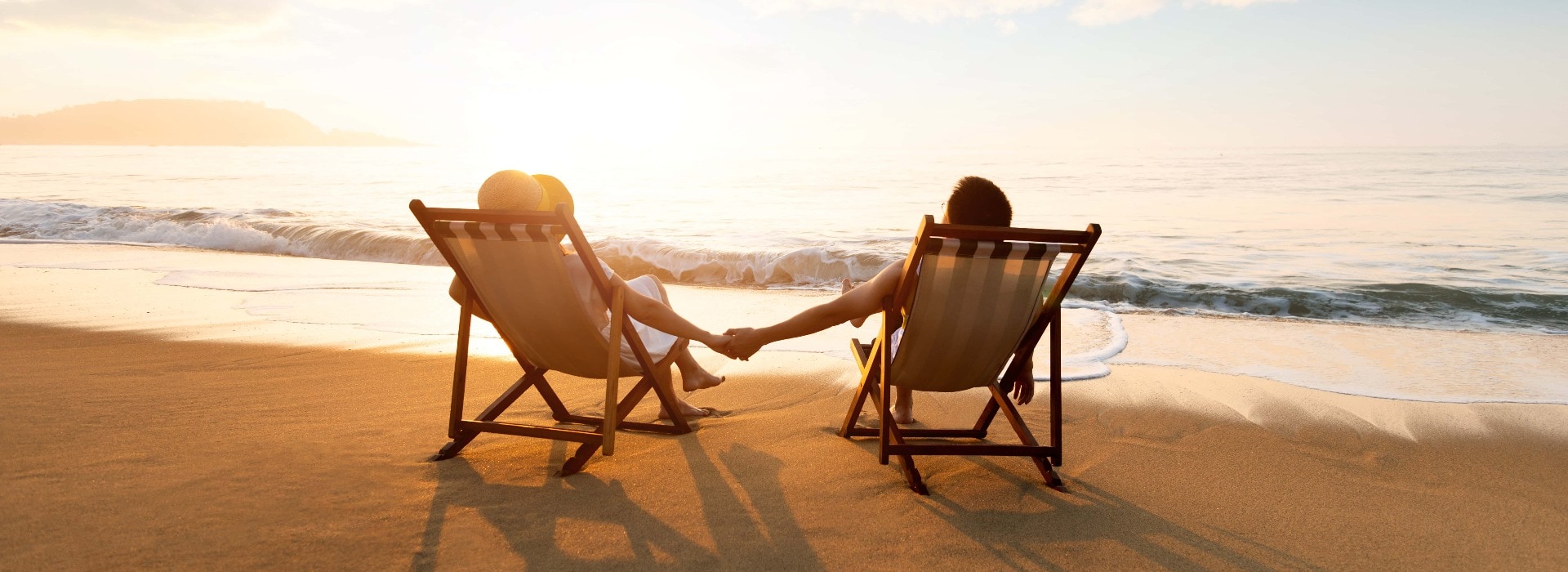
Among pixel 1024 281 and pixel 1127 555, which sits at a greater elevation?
pixel 1024 281

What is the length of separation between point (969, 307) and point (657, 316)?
4.07ft

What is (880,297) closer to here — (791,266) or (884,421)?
(884,421)

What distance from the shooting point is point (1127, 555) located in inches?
111

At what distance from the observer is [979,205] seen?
329 centimetres

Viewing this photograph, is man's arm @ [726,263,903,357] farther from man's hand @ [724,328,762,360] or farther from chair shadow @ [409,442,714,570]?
chair shadow @ [409,442,714,570]

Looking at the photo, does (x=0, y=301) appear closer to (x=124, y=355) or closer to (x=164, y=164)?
(x=124, y=355)

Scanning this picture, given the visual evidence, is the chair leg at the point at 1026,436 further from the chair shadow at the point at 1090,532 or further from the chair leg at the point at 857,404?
the chair leg at the point at 857,404

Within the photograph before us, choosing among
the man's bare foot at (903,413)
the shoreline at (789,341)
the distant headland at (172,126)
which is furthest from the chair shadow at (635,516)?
the distant headland at (172,126)

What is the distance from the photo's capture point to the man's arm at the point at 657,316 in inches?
136

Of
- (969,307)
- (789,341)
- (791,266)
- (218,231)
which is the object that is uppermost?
(969,307)

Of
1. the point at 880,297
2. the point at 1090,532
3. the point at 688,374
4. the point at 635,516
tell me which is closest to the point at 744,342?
the point at 688,374

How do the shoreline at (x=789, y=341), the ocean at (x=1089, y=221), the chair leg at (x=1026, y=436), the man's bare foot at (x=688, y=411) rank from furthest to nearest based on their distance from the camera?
the ocean at (x=1089, y=221) < the shoreline at (x=789, y=341) < the man's bare foot at (x=688, y=411) < the chair leg at (x=1026, y=436)

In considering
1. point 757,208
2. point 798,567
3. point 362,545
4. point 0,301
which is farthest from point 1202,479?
point 757,208

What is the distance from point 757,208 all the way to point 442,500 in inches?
694
